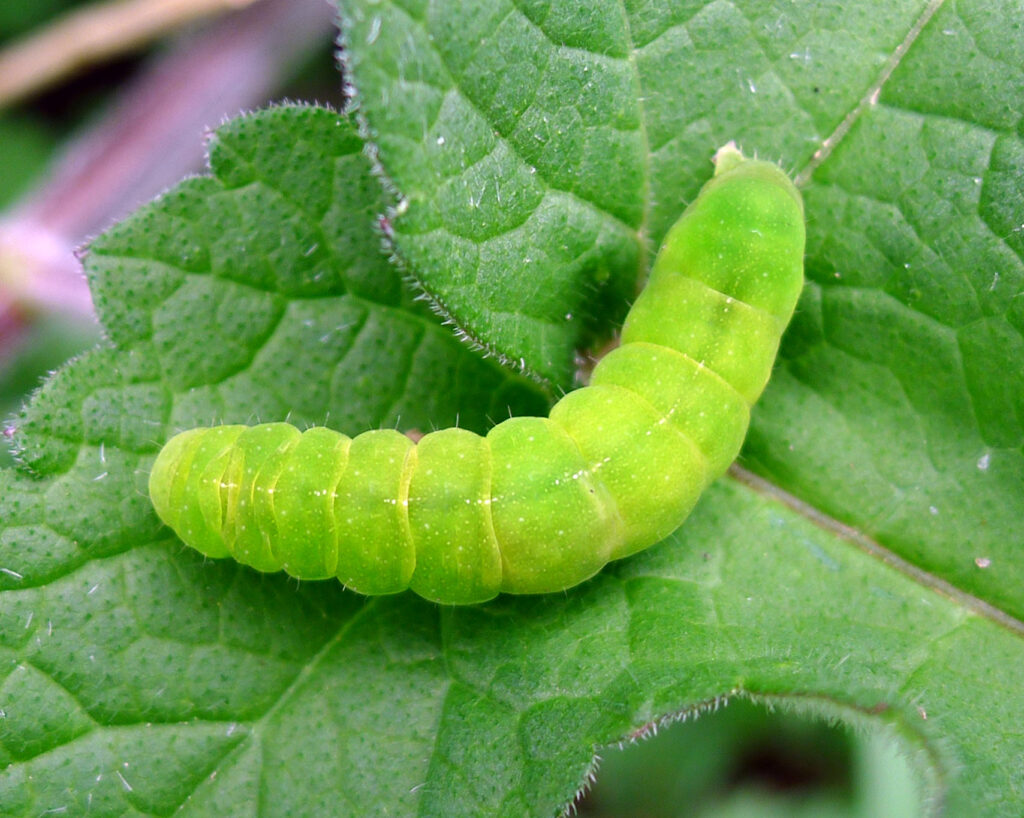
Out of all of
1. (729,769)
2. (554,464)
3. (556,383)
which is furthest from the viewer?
(729,769)

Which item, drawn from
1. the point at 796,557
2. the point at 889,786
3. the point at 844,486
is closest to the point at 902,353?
the point at 844,486

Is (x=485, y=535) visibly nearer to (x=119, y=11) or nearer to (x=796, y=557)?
(x=796, y=557)

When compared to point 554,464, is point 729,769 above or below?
below

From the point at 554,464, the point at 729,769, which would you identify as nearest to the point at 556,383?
the point at 554,464

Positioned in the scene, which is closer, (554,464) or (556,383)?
(554,464)

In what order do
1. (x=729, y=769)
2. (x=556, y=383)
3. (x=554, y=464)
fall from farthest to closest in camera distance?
(x=729, y=769) < (x=556, y=383) < (x=554, y=464)

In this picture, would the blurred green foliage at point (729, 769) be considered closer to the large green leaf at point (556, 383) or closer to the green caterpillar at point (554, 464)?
the large green leaf at point (556, 383)

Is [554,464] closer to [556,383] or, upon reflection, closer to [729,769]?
[556,383]
